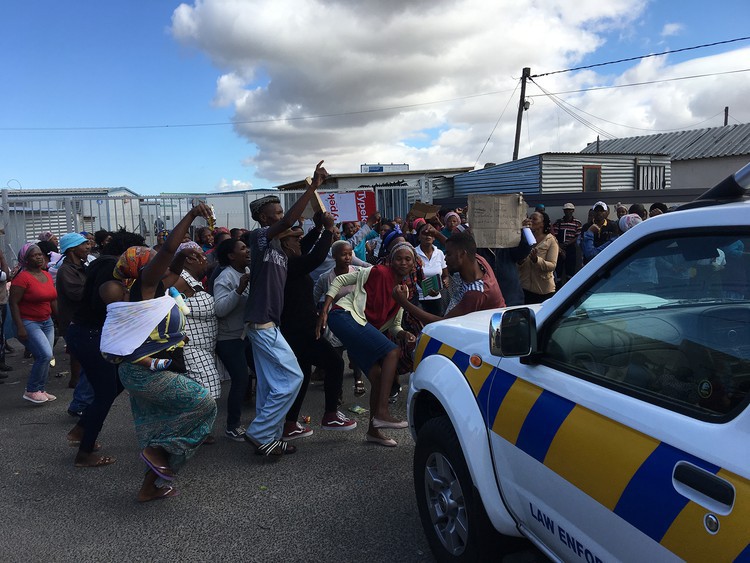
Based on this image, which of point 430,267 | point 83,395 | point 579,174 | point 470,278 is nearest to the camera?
point 470,278

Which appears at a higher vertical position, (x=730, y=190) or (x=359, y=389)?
(x=730, y=190)

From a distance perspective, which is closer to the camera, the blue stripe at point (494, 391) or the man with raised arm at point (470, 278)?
the blue stripe at point (494, 391)

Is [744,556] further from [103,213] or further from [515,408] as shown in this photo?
[103,213]

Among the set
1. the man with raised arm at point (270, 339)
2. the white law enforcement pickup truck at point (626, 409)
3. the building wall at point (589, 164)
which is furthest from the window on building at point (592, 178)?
the white law enforcement pickup truck at point (626, 409)

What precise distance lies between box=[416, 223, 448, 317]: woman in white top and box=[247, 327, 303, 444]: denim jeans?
8.13 feet

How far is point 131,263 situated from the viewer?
12.4 ft

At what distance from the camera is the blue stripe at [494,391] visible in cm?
236

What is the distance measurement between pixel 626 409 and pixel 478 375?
91cm

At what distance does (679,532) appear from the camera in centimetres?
148

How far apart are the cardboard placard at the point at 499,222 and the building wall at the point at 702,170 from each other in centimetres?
2392

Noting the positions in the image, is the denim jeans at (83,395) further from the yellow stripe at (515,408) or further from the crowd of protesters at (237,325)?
the yellow stripe at (515,408)

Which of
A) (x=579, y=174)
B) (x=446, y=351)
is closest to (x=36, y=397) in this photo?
(x=446, y=351)

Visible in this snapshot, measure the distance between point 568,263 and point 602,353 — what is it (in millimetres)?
7400

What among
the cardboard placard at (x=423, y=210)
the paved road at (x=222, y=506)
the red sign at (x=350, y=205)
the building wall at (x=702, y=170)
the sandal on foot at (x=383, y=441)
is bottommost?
the paved road at (x=222, y=506)
